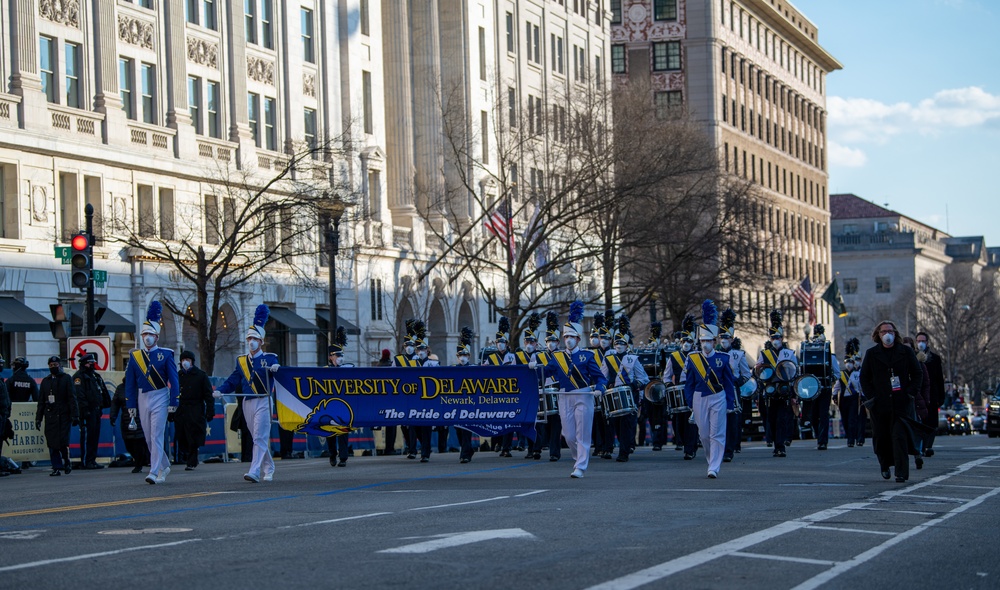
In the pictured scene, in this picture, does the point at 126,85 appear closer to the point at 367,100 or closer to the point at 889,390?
the point at 367,100

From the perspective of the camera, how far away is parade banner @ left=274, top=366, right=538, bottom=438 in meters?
23.8

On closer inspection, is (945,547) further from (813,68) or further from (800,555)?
(813,68)

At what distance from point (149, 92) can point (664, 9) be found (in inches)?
2306

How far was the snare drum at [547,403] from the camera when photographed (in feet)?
77.9

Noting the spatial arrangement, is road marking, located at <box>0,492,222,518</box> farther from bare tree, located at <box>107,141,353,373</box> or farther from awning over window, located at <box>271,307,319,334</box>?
awning over window, located at <box>271,307,319,334</box>

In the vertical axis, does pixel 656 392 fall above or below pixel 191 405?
below

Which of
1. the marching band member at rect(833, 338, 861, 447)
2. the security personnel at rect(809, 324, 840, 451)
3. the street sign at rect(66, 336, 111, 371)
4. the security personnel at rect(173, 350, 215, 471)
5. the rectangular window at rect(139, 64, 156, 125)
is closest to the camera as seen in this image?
the security personnel at rect(173, 350, 215, 471)

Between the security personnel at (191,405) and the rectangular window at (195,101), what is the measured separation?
79.9ft

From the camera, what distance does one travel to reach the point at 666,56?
101938mm

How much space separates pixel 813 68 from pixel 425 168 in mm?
72535

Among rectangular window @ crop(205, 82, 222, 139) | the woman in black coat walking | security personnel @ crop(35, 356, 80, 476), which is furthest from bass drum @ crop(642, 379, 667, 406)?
rectangular window @ crop(205, 82, 222, 139)

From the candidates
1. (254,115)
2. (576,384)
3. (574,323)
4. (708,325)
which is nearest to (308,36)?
(254,115)

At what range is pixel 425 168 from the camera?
64938 millimetres

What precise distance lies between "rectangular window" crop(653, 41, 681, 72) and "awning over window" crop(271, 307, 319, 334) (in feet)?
170
